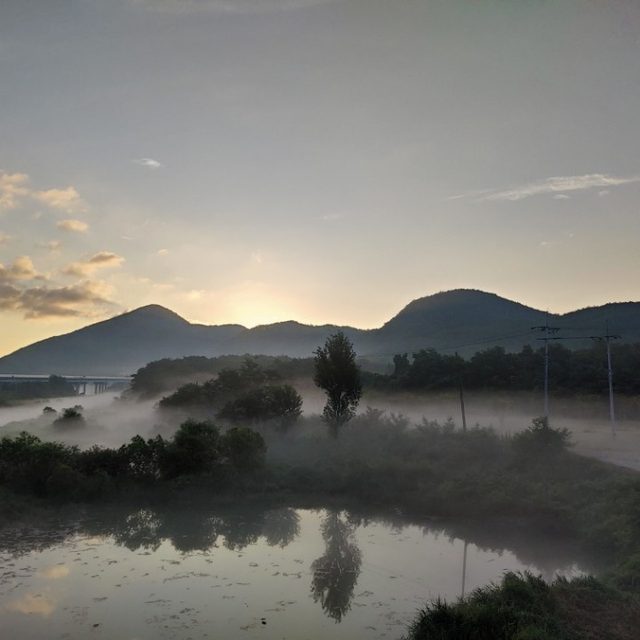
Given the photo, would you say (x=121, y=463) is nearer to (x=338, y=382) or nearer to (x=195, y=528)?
(x=195, y=528)

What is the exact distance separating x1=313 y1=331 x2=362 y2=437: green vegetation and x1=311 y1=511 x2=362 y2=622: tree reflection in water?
16392mm

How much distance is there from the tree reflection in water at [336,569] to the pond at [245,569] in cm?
7

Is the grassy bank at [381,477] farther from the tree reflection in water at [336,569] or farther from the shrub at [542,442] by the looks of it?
the tree reflection in water at [336,569]

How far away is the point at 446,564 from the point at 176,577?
10.6 m

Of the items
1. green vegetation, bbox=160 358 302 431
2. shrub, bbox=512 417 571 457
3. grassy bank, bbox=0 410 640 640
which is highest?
green vegetation, bbox=160 358 302 431

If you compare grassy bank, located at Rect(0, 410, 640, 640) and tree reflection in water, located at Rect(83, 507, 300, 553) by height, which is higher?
grassy bank, located at Rect(0, 410, 640, 640)

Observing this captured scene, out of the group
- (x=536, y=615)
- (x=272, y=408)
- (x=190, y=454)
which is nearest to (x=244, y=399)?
(x=272, y=408)

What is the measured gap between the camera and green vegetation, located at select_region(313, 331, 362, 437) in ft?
153

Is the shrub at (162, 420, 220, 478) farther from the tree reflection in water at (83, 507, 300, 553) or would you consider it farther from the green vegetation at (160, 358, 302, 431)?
the green vegetation at (160, 358, 302, 431)

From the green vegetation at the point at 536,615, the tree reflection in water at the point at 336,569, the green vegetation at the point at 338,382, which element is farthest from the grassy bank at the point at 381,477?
the tree reflection in water at the point at 336,569

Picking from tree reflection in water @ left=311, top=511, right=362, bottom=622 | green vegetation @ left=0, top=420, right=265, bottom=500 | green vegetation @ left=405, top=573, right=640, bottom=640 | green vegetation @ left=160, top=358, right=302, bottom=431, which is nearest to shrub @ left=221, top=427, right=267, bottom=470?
green vegetation @ left=0, top=420, right=265, bottom=500

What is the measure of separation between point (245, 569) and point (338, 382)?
25.1 meters

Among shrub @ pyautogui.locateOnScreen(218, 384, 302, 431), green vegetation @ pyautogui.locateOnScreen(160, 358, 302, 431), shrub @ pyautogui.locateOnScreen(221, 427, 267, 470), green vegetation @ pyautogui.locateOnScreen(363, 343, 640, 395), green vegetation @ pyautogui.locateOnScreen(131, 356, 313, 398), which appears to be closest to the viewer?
shrub @ pyautogui.locateOnScreen(221, 427, 267, 470)

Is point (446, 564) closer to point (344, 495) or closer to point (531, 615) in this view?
point (531, 615)
